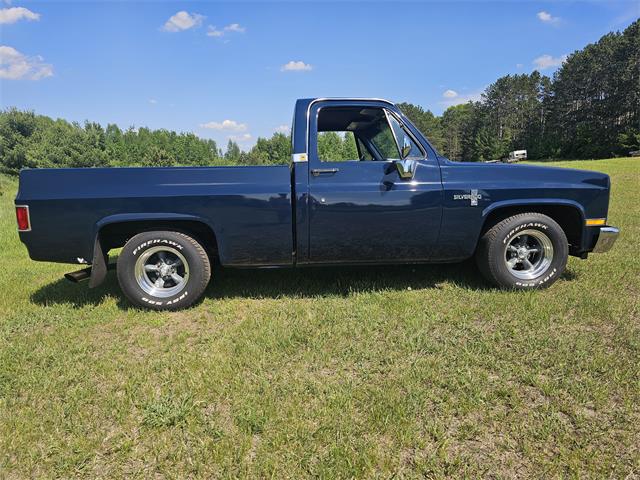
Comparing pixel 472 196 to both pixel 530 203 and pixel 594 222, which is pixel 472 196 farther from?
pixel 594 222

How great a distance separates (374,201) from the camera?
370 cm

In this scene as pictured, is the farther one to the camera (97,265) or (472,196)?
(472,196)

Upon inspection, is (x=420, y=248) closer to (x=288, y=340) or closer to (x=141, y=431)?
(x=288, y=340)

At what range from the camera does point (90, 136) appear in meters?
52.8

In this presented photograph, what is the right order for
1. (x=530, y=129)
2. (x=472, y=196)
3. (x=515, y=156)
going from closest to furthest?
(x=472, y=196) < (x=515, y=156) < (x=530, y=129)

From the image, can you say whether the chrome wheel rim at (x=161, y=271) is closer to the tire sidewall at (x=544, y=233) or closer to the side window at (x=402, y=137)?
the side window at (x=402, y=137)

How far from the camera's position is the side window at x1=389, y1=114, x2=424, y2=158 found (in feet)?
12.8

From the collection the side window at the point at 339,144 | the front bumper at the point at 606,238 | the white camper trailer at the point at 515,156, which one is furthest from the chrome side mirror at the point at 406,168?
the white camper trailer at the point at 515,156

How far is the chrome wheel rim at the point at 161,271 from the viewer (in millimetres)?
3771

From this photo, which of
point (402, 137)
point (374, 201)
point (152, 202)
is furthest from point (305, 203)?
point (152, 202)

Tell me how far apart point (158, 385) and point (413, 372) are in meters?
1.72

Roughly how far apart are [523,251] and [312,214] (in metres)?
2.25

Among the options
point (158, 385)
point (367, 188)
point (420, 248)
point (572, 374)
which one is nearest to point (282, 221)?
point (367, 188)

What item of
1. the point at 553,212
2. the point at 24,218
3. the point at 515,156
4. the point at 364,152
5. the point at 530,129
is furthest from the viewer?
the point at 530,129
